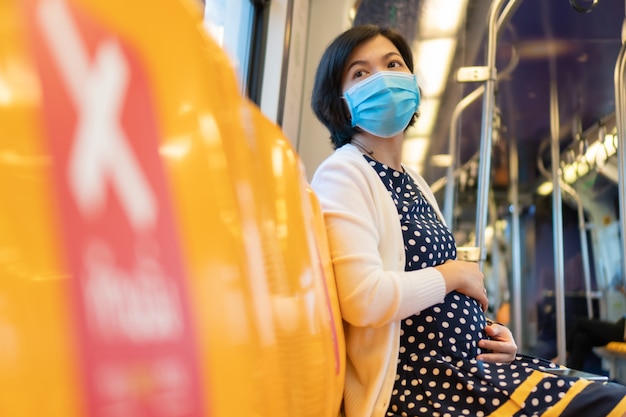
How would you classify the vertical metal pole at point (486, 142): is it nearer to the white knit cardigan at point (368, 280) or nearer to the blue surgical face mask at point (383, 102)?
the blue surgical face mask at point (383, 102)

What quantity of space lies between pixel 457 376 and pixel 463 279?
188 mm

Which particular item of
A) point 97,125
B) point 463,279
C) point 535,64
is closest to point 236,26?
point 463,279

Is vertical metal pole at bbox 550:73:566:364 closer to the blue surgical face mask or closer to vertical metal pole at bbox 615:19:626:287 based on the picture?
vertical metal pole at bbox 615:19:626:287

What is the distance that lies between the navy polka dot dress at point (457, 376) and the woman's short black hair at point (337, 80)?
21 centimetres

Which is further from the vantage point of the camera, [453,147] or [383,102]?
[453,147]

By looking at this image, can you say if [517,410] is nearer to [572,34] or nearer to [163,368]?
[163,368]

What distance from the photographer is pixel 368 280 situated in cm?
94

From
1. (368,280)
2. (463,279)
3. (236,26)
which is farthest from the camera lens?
(236,26)

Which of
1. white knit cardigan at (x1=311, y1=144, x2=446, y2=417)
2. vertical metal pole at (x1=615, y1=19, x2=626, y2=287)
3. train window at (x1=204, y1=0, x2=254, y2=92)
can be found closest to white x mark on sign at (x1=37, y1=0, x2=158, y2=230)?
white knit cardigan at (x1=311, y1=144, x2=446, y2=417)

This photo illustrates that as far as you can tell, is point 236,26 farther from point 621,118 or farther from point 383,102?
point 621,118

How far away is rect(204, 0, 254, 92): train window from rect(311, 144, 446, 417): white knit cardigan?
3.10 ft

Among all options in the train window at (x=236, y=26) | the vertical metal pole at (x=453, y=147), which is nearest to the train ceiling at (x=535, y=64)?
the vertical metal pole at (x=453, y=147)

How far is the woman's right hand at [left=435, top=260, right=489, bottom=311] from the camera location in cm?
103

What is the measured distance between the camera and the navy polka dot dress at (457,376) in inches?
35.3
